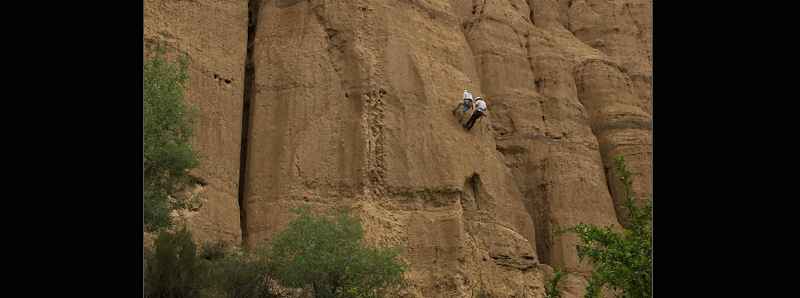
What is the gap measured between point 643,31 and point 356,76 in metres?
17.8

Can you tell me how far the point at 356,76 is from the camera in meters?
30.8

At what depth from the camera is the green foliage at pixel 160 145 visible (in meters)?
20.6

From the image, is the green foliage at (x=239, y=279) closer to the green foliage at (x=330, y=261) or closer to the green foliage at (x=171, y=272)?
the green foliage at (x=330, y=261)

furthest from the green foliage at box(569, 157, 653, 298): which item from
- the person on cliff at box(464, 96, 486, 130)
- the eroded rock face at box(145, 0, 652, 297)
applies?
the person on cliff at box(464, 96, 486, 130)

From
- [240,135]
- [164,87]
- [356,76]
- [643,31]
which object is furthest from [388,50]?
[643,31]

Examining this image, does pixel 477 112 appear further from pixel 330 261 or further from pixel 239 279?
pixel 239 279

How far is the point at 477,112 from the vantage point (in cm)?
3247

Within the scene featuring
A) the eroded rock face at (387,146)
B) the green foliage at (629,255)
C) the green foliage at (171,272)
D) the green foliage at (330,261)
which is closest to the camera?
the green foliage at (629,255)

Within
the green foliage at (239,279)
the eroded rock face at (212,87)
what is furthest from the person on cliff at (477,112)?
the green foliage at (239,279)

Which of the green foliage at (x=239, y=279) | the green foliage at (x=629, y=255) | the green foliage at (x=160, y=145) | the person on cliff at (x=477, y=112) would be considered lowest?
the green foliage at (x=239, y=279)

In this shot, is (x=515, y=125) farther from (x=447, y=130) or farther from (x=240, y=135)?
(x=240, y=135)

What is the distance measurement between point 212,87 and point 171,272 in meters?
9.19

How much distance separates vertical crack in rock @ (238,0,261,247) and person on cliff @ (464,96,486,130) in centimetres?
655

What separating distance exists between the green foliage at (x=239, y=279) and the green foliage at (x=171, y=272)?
2.59 ft
